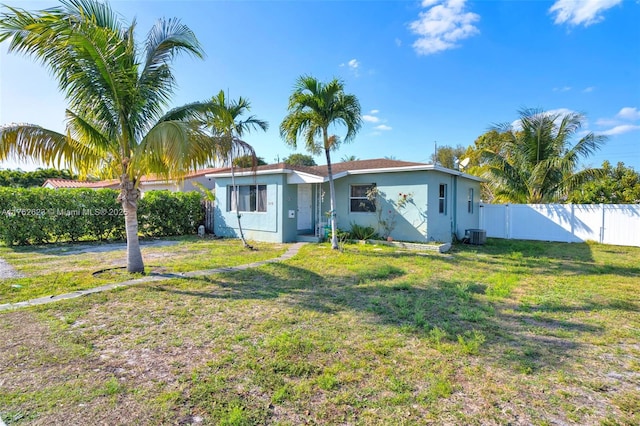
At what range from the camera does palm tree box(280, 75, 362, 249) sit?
10.2 meters

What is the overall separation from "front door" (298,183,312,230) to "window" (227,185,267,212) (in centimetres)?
154

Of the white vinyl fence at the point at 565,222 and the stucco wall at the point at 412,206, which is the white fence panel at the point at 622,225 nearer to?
the white vinyl fence at the point at 565,222

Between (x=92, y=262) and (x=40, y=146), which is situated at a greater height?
(x=40, y=146)

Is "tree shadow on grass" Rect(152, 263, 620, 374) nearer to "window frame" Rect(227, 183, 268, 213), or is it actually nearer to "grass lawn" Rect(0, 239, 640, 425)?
"grass lawn" Rect(0, 239, 640, 425)

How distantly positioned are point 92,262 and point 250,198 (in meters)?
6.40

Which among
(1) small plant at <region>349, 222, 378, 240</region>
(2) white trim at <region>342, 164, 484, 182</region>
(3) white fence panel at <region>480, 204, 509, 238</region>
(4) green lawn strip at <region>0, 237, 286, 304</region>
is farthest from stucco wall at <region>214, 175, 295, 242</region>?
(3) white fence panel at <region>480, 204, 509, 238</region>

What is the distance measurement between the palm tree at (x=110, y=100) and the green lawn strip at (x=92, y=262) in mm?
924

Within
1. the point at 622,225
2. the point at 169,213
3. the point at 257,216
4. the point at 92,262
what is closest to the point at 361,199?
the point at 257,216

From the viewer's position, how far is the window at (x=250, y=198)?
13.5 metres

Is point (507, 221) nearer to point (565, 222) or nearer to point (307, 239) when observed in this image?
point (565, 222)

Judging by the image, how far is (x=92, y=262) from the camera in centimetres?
867

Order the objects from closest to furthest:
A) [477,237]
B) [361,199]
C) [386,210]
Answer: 1. [386,210]
2. [361,199]
3. [477,237]

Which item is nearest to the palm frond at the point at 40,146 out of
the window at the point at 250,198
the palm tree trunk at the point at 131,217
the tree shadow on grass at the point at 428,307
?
the palm tree trunk at the point at 131,217

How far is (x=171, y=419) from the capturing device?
2477 mm
